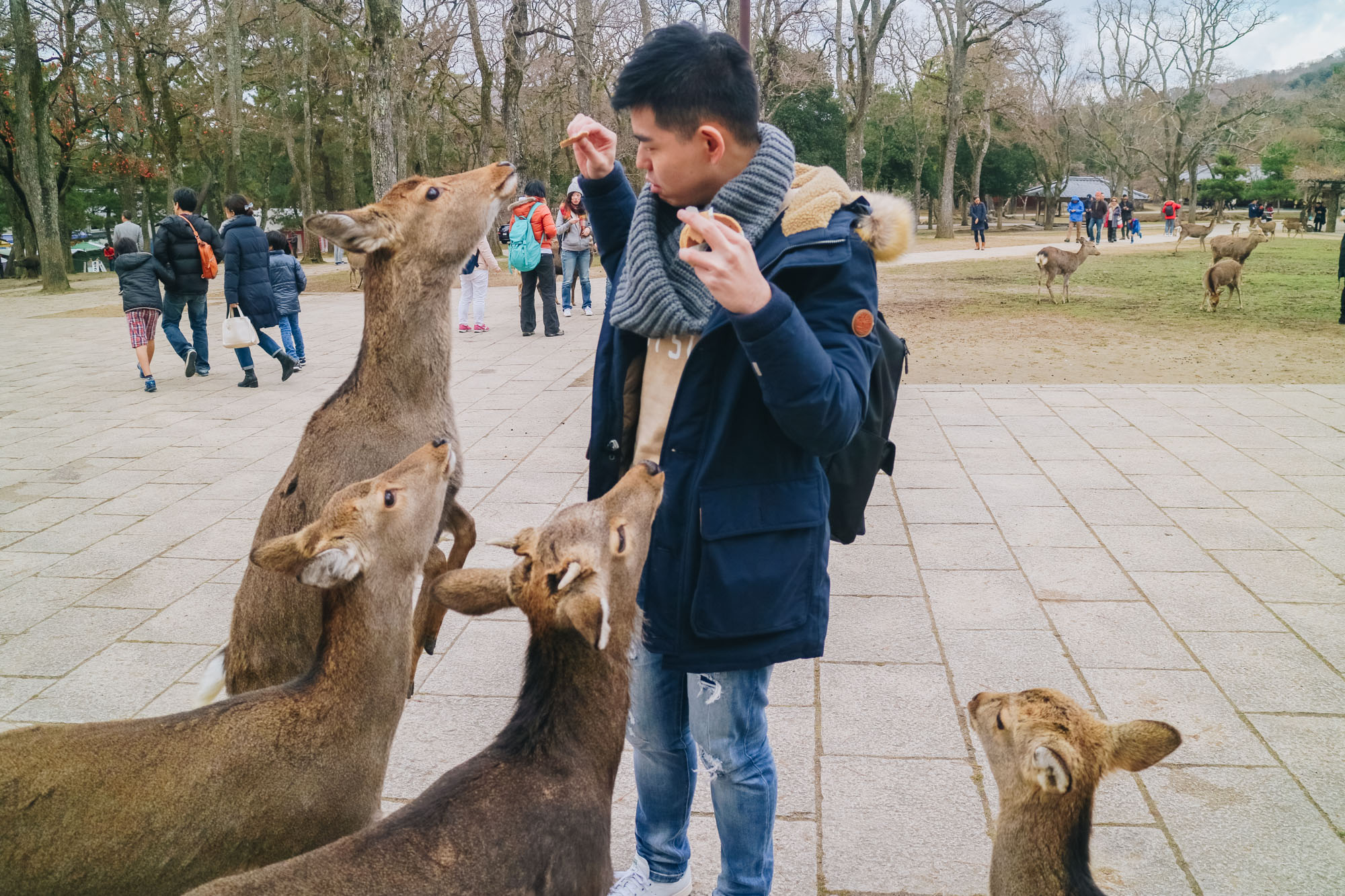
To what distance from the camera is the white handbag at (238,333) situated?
1144cm

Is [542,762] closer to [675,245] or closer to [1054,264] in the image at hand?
[675,245]

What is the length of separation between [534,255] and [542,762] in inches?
518

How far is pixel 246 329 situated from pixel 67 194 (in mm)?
35909

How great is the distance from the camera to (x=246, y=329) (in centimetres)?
1155

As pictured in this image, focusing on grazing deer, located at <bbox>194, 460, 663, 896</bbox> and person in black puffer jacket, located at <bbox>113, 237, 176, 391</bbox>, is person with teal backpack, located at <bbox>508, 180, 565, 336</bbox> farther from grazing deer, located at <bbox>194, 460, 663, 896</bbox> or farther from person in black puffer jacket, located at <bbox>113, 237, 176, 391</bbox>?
grazing deer, located at <bbox>194, 460, 663, 896</bbox>

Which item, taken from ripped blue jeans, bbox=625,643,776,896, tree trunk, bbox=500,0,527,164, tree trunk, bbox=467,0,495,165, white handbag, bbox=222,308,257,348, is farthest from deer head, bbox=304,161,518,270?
tree trunk, bbox=467,0,495,165

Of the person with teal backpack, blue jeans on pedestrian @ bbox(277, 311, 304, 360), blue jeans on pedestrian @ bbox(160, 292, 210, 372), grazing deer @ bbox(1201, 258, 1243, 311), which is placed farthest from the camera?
grazing deer @ bbox(1201, 258, 1243, 311)

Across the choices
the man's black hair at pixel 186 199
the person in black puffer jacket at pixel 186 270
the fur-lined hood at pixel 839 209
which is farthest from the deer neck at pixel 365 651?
the man's black hair at pixel 186 199

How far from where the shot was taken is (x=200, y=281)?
13.0m

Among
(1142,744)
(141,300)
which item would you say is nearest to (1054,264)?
(141,300)

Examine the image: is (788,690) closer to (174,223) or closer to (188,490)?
(188,490)

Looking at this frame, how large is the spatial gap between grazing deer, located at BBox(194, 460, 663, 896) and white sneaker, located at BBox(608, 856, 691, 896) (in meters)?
0.69

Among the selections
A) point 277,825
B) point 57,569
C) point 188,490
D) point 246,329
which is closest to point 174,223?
point 246,329

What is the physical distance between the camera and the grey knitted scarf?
7.52ft
